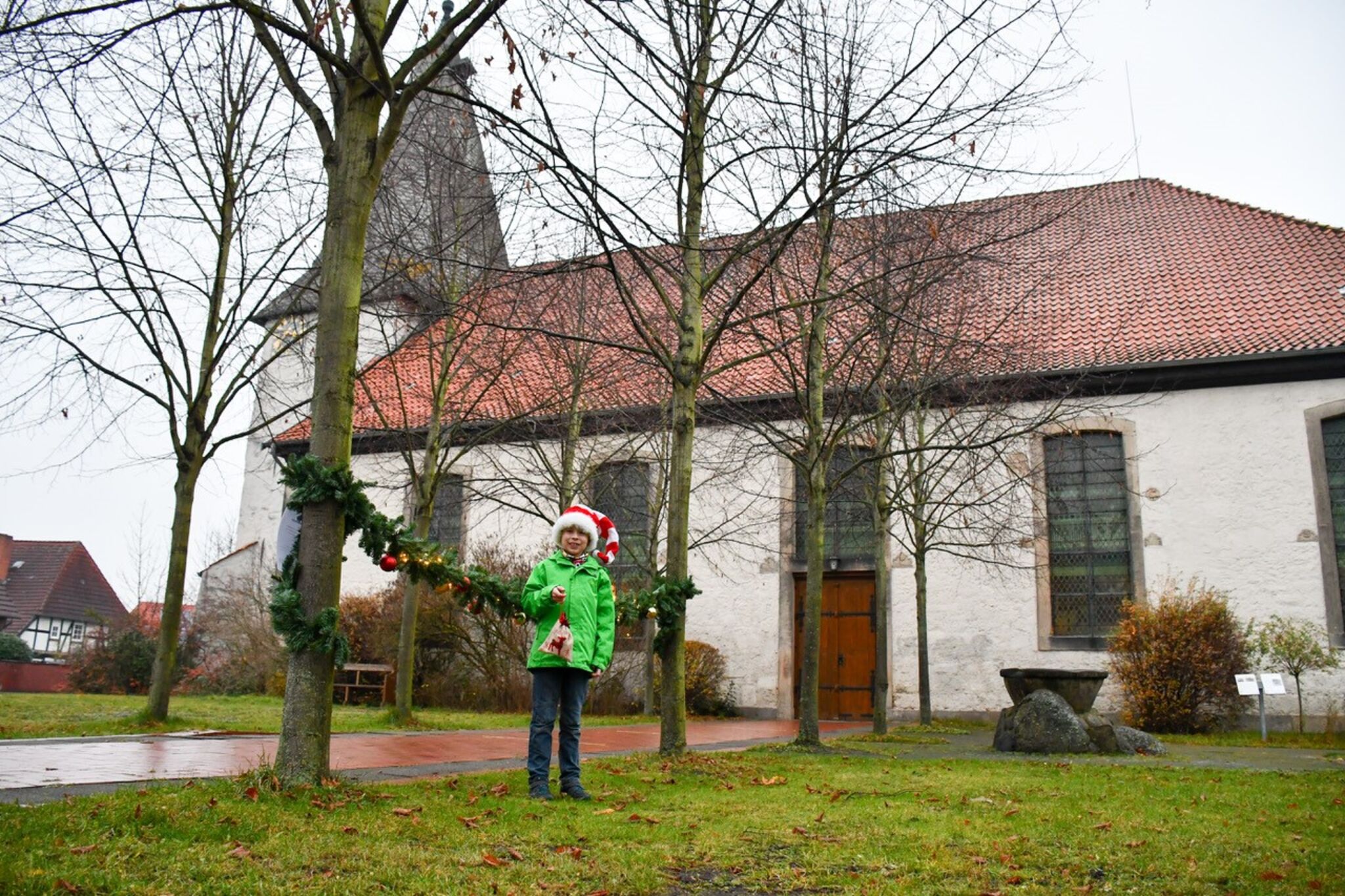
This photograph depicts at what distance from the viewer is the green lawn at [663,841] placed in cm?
358

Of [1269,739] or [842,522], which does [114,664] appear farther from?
[1269,739]

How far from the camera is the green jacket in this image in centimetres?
602

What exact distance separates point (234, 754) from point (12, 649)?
27.0 m

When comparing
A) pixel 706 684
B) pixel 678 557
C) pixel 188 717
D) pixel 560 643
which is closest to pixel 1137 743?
pixel 678 557

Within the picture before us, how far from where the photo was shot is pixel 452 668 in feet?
62.0

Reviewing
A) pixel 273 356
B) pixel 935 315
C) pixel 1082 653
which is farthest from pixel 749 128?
pixel 1082 653

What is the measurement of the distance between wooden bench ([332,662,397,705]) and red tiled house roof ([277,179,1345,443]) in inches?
183

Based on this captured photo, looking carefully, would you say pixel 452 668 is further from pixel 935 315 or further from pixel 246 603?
pixel 935 315

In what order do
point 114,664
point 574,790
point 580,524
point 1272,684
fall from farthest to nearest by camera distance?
point 114,664
point 1272,684
point 580,524
point 574,790

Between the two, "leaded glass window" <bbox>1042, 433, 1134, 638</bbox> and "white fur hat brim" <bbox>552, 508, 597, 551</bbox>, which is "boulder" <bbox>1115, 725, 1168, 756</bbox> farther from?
"white fur hat brim" <bbox>552, 508, 597, 551</bbox>

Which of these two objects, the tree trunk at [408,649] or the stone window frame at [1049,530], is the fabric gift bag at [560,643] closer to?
the tree trunk at [408,649]

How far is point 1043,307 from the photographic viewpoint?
19594 millimetres

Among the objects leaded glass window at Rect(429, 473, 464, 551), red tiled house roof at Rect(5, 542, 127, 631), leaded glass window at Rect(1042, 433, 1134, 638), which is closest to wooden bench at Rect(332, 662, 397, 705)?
leaded glass window at Rect(429, 473, 464, 551)

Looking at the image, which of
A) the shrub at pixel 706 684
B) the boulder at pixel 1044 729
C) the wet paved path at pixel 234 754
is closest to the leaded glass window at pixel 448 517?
the shrub at pixel 706 684
